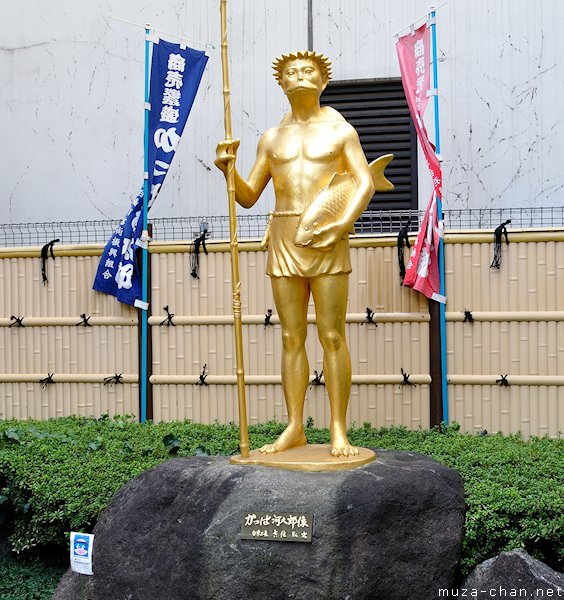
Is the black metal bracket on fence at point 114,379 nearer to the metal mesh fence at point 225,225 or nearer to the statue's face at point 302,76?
the metal mesh fence at point 225,225

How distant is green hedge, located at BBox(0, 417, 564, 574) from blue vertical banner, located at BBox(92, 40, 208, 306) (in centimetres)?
137

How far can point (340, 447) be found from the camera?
5371 mm

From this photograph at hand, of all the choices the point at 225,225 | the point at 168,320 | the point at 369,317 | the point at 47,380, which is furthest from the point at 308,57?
the point at 47,380

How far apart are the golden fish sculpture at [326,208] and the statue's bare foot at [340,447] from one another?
1186 mm

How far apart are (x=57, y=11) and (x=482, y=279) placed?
5776 millimetres

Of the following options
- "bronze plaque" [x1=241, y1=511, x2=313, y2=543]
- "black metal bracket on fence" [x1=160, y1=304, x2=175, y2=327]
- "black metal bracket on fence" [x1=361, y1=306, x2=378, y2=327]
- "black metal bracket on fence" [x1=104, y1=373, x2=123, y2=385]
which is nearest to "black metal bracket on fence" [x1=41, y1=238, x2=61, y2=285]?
"black metal bracket on fence" [x1=104, y1=373, x2=123, y2=385]

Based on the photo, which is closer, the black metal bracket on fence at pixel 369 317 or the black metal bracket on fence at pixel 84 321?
the black metal bracket on fence at pixel 369 317

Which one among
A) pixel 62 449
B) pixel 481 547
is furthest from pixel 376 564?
pixel 62 449

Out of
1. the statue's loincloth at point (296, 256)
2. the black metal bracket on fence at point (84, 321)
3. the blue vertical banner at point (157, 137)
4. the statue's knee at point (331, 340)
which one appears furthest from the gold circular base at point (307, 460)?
the black metal bracket on fence at point (84, 321)

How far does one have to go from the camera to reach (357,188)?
5480 mm

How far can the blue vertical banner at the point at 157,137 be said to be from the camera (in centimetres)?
832

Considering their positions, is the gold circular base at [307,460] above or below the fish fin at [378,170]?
below

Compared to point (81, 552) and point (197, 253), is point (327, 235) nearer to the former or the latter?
point (81, 552)

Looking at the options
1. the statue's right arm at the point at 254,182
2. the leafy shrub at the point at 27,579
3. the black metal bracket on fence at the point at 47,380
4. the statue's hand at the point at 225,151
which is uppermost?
the statue's hand at the point at 225,151
